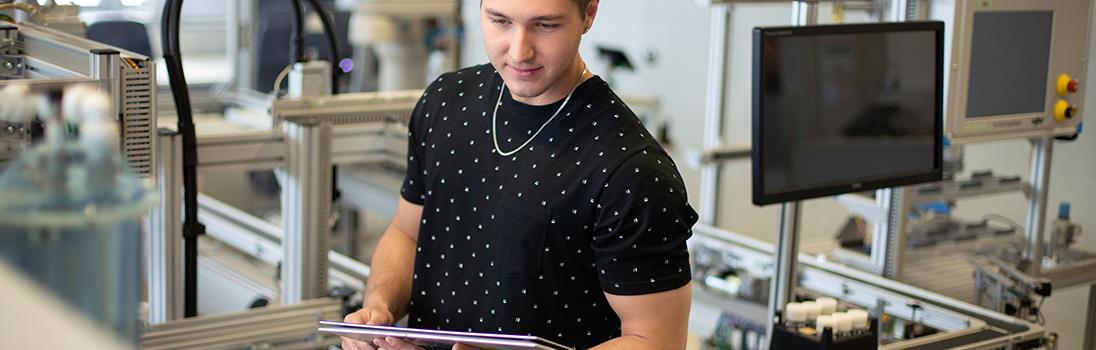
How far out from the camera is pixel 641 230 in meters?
1.59

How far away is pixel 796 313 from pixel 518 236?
786 mm

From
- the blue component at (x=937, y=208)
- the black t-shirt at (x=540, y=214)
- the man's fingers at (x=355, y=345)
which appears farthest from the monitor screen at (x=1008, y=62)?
the man's fingers at (x=355, y=345)

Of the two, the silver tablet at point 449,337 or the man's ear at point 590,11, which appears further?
the man's ear at point 590,11

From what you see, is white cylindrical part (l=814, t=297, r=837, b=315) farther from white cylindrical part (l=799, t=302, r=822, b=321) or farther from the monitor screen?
the monitor screen

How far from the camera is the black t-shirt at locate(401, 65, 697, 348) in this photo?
1.62 m

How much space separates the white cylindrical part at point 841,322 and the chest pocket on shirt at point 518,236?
0.78m

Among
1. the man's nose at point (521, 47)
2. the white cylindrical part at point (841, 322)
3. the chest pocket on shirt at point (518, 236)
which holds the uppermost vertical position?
the man's nose at point (521, 47)

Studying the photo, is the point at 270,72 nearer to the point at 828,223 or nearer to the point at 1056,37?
the point at 828,223

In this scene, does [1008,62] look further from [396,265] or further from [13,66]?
[13,66]

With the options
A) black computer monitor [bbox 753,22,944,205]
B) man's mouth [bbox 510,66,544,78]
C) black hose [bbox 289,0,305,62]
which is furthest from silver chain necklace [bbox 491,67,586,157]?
black hose [bbox 289,0,305,62]

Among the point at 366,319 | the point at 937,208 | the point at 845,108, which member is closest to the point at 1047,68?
the point at 937,208

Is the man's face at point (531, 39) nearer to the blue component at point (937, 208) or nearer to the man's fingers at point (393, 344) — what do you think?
the man's fingers at point (393, 344)

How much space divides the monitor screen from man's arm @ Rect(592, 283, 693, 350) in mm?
1500

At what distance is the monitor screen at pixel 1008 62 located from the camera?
2.81 m
